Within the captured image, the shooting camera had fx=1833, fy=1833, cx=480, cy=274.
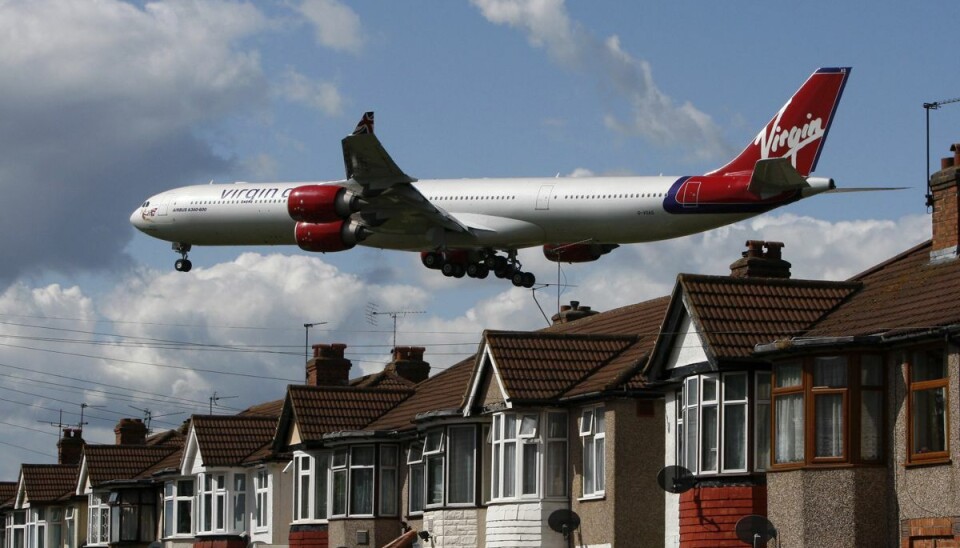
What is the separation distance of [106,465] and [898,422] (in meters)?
47.8

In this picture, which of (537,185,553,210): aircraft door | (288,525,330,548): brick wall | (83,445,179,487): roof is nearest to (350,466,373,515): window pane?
(288,525,330,548): brick wall

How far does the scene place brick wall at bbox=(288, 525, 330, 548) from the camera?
5156 centimetres

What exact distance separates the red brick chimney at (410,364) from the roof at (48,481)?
72.6ft

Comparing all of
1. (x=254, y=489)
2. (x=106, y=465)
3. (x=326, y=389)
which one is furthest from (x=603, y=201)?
(x=106, y=465)

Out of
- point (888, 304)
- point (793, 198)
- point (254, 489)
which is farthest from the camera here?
point (254, 489)

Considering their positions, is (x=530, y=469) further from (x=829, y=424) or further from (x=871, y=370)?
(x=871, y=370)

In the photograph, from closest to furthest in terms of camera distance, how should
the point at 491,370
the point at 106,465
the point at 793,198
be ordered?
the point at 491,370 → the point at 793,198 → the point at 106,465

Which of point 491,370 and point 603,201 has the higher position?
point 603,201

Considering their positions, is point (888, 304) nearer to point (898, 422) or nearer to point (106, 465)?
point (898, 422)

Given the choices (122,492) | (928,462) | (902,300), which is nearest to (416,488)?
(902,300)

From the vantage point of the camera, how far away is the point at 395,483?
4912 cm

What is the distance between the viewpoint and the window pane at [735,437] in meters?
32.3

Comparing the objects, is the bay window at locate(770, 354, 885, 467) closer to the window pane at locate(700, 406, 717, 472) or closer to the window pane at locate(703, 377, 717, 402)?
the window pane at locate(700, 406, 717, 472)

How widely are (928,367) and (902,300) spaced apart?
3.18m
